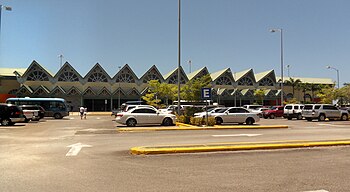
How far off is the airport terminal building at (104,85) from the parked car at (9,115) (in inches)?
1616

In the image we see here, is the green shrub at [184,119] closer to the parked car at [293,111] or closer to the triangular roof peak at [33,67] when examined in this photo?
the parked car at [293,111]

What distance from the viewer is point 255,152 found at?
10.3 metres

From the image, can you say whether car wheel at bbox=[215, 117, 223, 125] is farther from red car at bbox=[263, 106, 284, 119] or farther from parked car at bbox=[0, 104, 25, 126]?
red car at bbox=[263, 106, 284, 119]

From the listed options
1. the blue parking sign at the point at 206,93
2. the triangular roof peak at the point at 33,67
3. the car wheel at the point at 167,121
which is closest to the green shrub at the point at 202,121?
the car wheel at the point at 167,121

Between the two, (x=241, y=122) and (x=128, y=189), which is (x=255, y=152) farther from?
(x=241, y=122)

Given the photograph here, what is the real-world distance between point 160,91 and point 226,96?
20326 mm

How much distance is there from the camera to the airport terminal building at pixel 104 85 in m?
65.2

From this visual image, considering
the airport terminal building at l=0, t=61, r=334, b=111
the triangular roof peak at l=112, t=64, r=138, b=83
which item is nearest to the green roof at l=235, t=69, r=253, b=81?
the airport terminal building at l=0, t=61, r=334, b=111

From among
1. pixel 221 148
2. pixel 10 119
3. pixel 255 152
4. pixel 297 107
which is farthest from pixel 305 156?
pixel 297 107

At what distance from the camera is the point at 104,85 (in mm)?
70438

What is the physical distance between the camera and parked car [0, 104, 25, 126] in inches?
932

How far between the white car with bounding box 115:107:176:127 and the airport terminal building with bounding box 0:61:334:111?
4513 centimetres

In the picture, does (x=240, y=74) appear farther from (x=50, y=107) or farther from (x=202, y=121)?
(x=202, y=121)

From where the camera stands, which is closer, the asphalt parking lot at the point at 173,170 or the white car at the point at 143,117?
the asphalt parking lot at the point at 173,170
